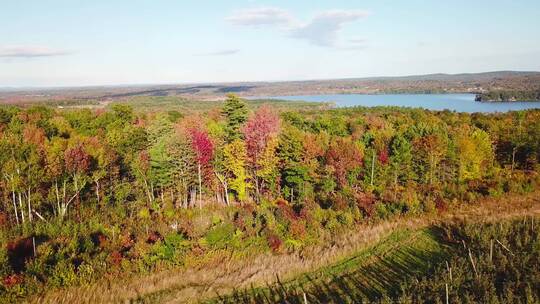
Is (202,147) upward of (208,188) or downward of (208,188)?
upward

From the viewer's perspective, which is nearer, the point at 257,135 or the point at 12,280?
the point at 12,280

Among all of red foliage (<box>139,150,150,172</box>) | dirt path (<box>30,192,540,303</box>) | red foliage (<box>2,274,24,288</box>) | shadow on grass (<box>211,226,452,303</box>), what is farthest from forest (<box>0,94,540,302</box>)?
shadow on grass (<box>211,226,452,303</box>)

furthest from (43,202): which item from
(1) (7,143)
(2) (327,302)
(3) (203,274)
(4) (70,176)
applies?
(2) (327,302)

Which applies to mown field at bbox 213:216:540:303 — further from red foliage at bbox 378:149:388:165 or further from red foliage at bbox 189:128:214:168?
red foliage at bbox 189:128:214:168

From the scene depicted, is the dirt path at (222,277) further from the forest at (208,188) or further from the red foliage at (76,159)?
the red foliage at (76,159)

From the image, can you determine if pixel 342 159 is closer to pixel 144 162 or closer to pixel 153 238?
pixel 144 162

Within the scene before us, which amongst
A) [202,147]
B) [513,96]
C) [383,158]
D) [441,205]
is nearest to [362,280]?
[441,205]
